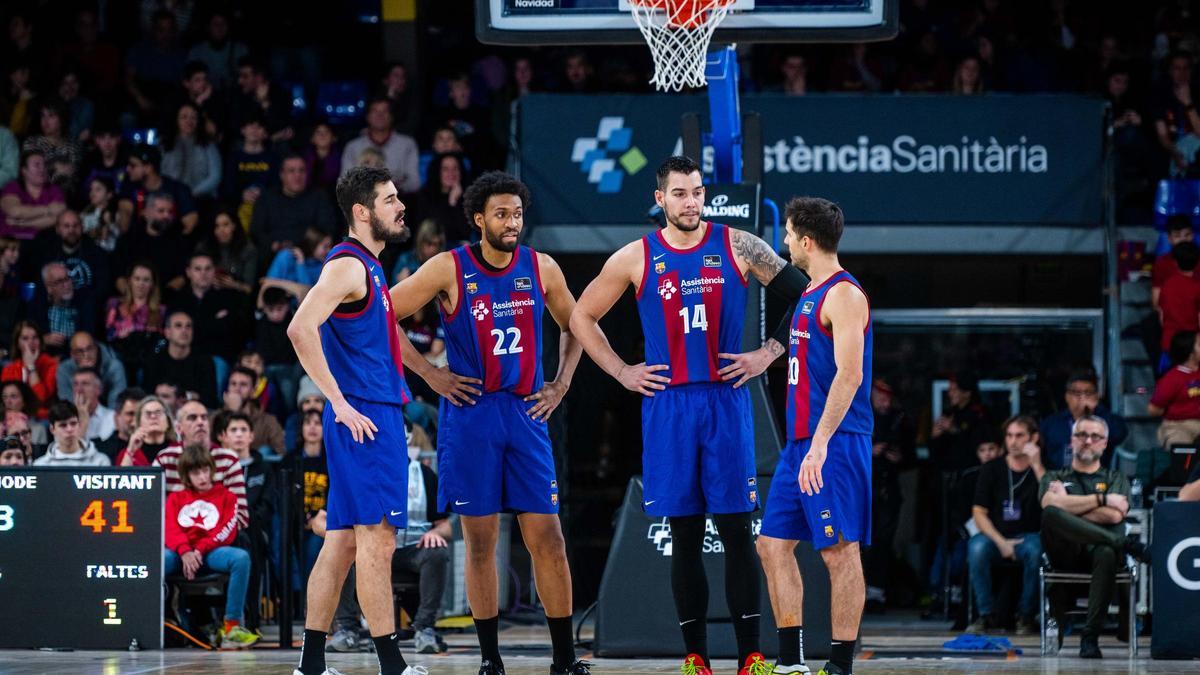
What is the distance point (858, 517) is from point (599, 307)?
61.3 inches

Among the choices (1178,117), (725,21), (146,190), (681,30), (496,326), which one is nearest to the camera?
(496,326)

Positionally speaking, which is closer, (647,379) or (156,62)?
(647,379)

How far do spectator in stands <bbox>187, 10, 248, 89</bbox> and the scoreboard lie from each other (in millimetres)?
8598

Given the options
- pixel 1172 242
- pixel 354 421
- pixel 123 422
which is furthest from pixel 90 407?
pixel 1172 242

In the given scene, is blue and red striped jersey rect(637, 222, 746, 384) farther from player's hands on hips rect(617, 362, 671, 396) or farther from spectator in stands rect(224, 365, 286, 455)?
spectator in stands rect(224, 365, 286, 455)

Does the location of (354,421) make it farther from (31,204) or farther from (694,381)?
(31,204)

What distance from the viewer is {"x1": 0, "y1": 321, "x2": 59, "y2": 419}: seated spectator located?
1441 cm

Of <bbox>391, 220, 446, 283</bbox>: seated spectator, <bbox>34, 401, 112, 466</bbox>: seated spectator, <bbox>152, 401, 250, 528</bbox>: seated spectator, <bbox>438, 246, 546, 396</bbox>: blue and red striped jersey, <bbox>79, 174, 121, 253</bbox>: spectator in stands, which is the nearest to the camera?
<bbox>438, 246, 546, 396</bbox>: blue and red striped jersey

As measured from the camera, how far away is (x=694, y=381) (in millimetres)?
7859

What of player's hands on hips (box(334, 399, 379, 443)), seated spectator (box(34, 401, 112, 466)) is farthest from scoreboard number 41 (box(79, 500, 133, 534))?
player's hands on hips (box(334, 399, 379, 443))

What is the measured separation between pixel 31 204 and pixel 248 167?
6.78 feet

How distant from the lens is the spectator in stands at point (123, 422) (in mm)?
13062

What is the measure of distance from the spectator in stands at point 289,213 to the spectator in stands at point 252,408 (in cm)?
217

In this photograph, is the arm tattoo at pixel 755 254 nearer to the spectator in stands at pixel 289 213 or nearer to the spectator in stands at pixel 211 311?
the spectator in stands at pixel 211 311
